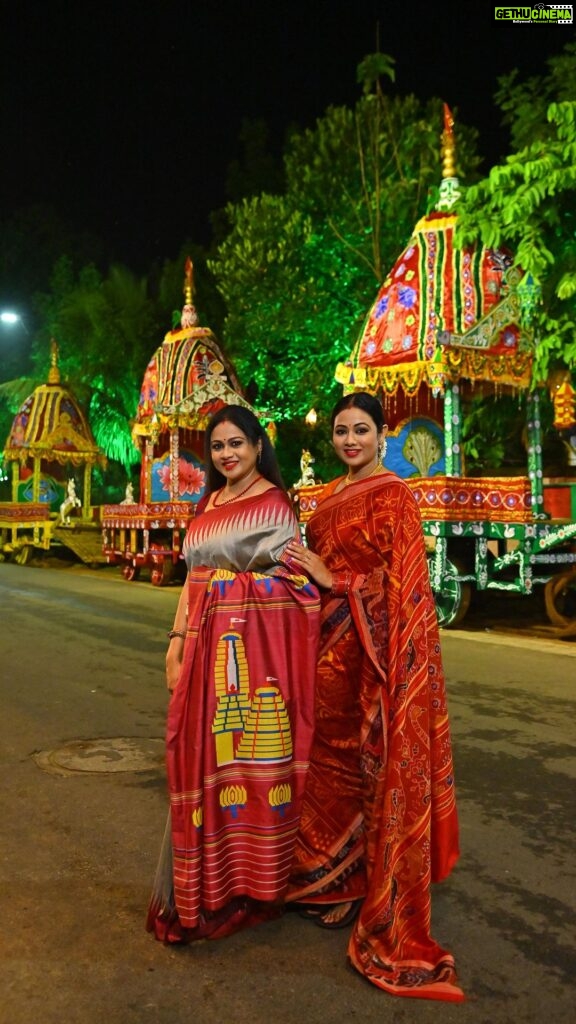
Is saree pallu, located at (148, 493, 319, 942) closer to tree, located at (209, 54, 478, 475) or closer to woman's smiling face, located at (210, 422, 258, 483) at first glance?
woman's smiling face, located at (210, 422, 258, 483)

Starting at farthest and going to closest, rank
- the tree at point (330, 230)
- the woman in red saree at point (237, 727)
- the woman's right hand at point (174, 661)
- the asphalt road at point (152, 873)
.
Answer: the tree at point (330, 230)
the woman's right hand at point (174, 661)
the woman in red saree at point (237, 727)
the asphalt road at point (152, 873)

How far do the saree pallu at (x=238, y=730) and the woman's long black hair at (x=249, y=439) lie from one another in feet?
0.69

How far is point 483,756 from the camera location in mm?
5414

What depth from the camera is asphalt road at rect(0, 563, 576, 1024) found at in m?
2.70

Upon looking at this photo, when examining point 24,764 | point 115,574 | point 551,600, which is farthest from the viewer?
point 115,574

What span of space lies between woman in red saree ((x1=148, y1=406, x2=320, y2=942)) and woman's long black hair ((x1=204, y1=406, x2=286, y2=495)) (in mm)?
172

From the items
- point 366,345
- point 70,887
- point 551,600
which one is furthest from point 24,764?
point 366,345

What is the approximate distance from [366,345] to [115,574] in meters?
10.7

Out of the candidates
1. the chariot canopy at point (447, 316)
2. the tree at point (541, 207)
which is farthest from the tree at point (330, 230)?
the tree at point (541, 207)

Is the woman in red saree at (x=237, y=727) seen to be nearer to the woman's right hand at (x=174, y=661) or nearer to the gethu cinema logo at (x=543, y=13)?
the woman's right hand at (x=174, y=661)

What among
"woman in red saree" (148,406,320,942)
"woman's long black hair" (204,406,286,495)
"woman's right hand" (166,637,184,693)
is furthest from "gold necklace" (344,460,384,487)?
"woman's right hand" (166,637,184,693)

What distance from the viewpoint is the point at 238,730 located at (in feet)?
10.0

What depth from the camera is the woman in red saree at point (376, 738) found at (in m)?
2.87

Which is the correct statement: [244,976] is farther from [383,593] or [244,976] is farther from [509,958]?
[383,593]
